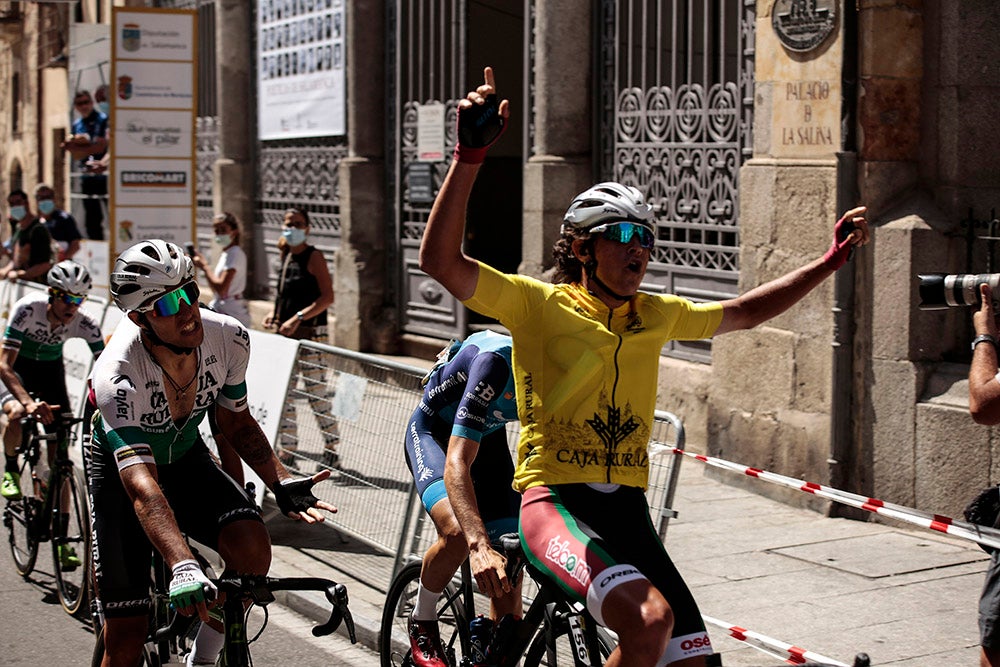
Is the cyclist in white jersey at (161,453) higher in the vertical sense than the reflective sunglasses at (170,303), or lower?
lower

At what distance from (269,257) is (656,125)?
8578 mm

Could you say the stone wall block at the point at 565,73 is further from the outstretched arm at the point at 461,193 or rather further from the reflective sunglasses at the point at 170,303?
the outstretched arm at the point at 461,193

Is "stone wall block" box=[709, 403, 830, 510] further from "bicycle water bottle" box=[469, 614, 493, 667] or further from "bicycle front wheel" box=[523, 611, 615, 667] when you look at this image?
"bicycle front wheel" box=[523, 611, 615, 667]

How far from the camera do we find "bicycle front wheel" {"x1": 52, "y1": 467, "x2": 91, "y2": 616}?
730cm

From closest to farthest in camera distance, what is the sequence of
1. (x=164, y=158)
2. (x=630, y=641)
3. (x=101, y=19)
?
(x=630, y=641)
(x=164, y=158)
(x=101, y=19)

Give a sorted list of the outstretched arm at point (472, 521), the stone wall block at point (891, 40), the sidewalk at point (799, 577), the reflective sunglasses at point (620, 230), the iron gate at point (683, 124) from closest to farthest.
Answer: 1. the outstretched arm at point (472, 521)
2. the reflective sunglasses at point (620, 230)
3. the sidewalk at point (799, 577)
4. the stone wall block at point (891, 40)
5. the iron gate at point (683, 124)

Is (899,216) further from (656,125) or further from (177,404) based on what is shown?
(177,404)

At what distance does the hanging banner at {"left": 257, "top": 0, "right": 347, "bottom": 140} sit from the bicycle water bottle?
12.2 m

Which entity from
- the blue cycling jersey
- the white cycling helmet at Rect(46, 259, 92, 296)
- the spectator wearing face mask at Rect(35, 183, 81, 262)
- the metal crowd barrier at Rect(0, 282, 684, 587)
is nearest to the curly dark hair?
the blue cycling jersey

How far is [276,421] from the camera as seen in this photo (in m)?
8.59

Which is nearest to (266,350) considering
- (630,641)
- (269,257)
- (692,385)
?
(692,385)

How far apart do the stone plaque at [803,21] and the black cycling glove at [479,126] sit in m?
5.66

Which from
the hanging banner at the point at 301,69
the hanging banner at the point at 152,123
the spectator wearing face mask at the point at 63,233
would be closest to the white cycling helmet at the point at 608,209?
the hanging banner at the point at 152,123

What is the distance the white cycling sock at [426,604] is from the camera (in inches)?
208
